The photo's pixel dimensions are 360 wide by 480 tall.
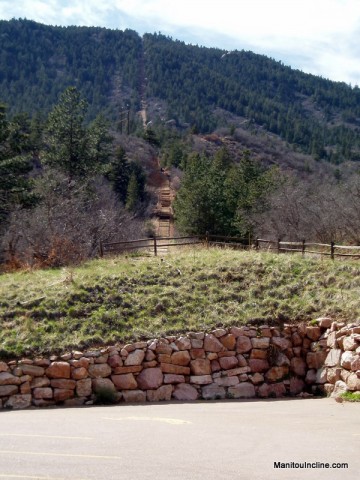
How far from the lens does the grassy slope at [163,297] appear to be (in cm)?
1479

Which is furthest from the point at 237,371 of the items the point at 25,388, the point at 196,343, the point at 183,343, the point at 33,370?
the point at 25,388

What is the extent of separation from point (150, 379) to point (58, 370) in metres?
2.25

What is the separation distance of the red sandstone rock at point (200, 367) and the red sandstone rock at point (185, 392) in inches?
16.1

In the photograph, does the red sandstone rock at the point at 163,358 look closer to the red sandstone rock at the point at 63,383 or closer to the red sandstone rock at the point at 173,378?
the red sandstone rock at the point at 173,378

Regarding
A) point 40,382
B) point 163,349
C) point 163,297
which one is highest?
point 163,297

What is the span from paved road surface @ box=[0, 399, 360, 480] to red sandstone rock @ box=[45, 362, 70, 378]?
94 cm

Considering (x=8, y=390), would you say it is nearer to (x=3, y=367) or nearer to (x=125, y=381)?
(x=3, y=367)

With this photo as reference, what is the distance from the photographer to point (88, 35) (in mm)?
182875

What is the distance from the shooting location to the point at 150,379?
14.2 m

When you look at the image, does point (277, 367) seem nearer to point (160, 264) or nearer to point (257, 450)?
point (160, 264)

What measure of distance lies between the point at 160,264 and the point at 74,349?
5.18 metres

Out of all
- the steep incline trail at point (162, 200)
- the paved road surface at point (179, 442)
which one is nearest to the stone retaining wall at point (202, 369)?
the paved road surface at point (179, 442)

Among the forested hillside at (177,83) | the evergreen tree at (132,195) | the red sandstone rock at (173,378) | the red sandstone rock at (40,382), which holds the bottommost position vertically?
the red sandstone rock at (173,378)

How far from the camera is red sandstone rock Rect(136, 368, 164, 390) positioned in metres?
14.2
